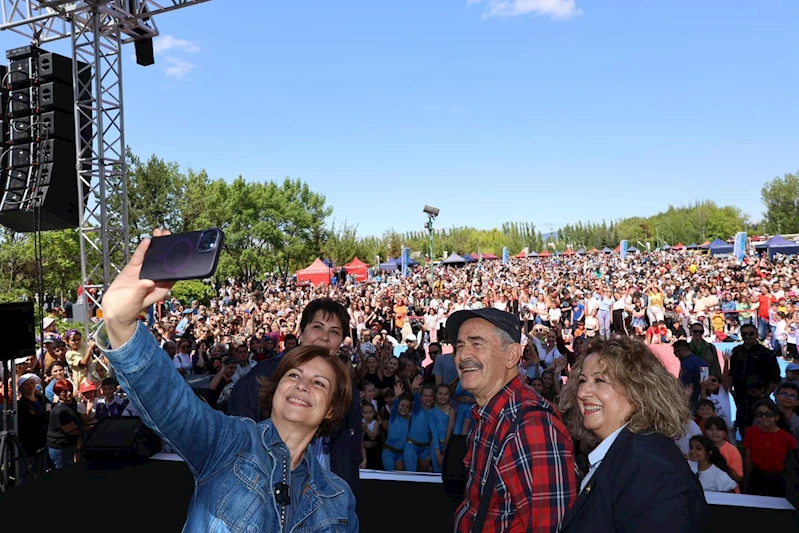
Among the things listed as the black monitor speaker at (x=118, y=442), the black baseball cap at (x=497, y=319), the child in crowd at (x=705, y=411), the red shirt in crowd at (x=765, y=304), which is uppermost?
the black baseball cap at (x=497, y=319)

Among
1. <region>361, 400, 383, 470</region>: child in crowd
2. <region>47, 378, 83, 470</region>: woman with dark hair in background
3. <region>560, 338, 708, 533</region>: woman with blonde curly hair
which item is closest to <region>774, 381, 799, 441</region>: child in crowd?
<region>361, 400, 383, 470</region>: child in crowd

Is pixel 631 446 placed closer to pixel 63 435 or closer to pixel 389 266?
pixel 63 435

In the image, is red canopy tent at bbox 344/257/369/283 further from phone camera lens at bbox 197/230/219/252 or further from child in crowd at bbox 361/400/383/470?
phone camera lens at bbox 197/230/219/252

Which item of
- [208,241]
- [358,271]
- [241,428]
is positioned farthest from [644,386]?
[358,271]

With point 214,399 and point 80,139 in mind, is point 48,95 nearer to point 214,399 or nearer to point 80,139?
point 80,139

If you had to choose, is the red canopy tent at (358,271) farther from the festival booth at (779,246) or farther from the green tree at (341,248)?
the festival booth at (779,246)

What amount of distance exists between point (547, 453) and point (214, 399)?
5.81 m

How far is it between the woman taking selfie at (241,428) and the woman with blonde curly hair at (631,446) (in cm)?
66

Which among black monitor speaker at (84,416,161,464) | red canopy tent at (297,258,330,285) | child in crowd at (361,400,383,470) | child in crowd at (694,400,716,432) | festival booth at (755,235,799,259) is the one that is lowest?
child in crowd at (361,400,383,470)

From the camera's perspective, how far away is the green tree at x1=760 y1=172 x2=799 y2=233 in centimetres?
5859

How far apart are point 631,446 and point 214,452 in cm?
108

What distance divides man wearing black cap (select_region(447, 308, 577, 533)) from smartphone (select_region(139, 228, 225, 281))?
39.7 inches

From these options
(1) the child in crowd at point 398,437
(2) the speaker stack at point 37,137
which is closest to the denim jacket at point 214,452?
(1) the child in crowd at point 398,437

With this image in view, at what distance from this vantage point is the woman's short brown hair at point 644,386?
163 cm
